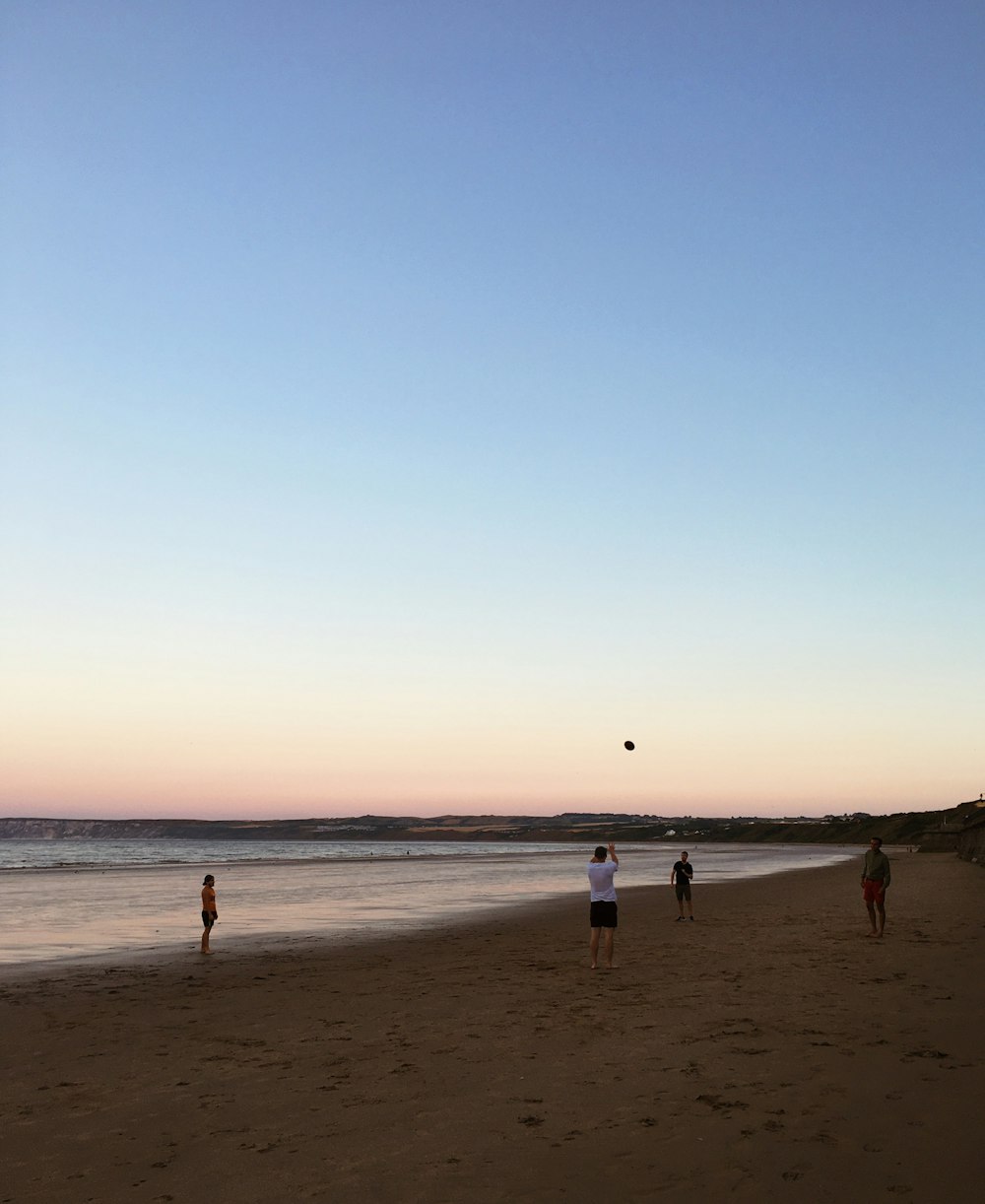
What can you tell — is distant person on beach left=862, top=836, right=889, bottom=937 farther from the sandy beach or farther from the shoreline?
the shoreline

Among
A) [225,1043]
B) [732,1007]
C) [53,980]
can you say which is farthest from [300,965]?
[732,1007]

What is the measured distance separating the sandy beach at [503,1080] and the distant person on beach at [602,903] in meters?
0.55

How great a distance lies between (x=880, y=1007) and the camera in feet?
40.9

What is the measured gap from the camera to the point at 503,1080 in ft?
31.8

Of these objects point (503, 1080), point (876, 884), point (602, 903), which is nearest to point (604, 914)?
point (602, 903)

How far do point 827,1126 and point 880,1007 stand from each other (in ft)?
17.3

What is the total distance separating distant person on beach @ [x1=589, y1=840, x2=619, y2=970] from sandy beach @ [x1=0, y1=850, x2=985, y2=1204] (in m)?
0.55

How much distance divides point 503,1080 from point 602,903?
7.68 m

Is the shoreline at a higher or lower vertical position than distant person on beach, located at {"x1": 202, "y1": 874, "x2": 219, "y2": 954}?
lower

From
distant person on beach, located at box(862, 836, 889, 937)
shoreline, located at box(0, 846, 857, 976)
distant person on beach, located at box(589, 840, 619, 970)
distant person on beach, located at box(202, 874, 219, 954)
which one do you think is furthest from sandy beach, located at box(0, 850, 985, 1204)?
shoreline, located at box(0, 846, 857, 976)

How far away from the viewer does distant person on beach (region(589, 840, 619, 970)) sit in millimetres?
17000

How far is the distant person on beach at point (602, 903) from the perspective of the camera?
55.8ft

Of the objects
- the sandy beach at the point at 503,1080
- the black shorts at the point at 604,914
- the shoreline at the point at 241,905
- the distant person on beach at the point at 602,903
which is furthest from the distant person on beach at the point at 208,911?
the black shorts at the point at 604,914

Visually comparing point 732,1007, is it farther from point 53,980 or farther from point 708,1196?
point 53,980
